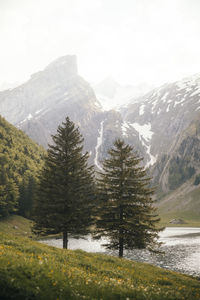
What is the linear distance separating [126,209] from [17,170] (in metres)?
95.8

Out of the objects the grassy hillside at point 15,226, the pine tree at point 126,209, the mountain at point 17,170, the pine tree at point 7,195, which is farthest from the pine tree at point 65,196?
the pine tree at point 7,195

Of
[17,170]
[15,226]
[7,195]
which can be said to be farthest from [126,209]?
[17,170]

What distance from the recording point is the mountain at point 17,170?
8725cm

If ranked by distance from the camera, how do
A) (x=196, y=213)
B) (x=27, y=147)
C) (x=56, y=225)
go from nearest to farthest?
(x=56, y=225) < (x=27, y=147) < (x=196, y=213)

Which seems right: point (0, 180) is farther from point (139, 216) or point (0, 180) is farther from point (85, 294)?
point (85, 294)

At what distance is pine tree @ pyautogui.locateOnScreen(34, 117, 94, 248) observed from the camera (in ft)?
105

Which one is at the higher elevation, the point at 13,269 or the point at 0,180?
the point at 0,180

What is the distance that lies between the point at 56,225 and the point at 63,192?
4390 millimetres

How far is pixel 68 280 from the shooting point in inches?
399

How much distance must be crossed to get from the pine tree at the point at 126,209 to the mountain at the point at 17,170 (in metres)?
54.7

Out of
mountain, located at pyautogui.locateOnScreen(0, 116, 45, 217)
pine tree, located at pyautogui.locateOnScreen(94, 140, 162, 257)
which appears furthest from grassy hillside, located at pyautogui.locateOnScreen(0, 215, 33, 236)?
pine tree, located at pyautogui.locateOnScreen(94, 140, 162, 257)

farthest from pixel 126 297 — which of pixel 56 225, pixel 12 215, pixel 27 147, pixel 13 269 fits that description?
pixel 27 147

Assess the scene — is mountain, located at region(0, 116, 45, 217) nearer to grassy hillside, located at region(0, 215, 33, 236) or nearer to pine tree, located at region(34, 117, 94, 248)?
grassy hillside, located at region(0, 215, 33, 236)

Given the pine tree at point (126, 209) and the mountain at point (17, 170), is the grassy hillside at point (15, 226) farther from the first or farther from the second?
the pine tree at point (126, 209)
